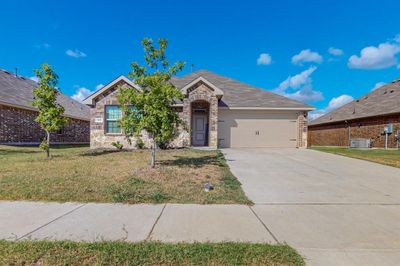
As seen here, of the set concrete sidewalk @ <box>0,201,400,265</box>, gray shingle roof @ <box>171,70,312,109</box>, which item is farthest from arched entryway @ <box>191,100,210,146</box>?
concrete sidewalk @ <box>0,201,400,265</box>

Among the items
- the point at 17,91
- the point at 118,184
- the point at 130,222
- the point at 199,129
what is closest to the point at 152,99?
the point at 118,184

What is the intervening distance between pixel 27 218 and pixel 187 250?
2926mm

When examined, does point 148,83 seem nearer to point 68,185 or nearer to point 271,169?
point 68,185

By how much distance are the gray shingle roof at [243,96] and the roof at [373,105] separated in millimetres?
6748

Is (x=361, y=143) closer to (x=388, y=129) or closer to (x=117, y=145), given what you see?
(x=388, y=129)

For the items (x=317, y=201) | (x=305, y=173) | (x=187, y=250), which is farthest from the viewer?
(x=305, y=173)

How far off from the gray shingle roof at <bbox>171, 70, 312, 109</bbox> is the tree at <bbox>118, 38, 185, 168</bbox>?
338 inches

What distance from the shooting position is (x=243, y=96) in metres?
17.3

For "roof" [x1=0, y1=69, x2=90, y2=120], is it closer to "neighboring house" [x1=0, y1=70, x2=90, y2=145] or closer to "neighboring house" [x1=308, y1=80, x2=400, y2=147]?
"neighboring house" [x1=0, y1=70, x2=90, y2=145]

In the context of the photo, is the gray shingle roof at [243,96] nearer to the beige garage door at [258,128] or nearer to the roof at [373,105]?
the beige garage door at [258,128]

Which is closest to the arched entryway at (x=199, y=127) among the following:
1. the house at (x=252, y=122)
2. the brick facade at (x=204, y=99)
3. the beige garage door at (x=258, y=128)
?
the house at (x=252, y=122)

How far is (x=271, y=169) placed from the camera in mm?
8789

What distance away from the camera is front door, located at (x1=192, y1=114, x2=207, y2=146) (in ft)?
54.4

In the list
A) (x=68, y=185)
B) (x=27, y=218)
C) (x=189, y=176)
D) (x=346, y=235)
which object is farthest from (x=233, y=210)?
→ (x=68, y=185)
